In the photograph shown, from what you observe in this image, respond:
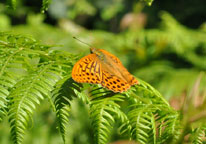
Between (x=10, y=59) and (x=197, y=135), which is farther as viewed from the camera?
(x=10, y=59)

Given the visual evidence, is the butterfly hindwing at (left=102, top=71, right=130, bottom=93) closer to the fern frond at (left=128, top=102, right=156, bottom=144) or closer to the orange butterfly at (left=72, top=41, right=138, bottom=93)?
the orange butterfly at (left=72, top=41, right=138, bottom=93)

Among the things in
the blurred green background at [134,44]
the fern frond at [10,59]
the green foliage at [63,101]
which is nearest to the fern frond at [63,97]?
the green foliage at [63,101]

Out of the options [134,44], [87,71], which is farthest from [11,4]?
[134,44]

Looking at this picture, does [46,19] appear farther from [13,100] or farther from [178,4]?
[13,100]

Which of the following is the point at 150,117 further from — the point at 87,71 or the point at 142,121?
the point at 87,71

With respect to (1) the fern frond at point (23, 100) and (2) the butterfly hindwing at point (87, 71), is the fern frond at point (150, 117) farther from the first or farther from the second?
(1) the fern frond at point (23, 100)

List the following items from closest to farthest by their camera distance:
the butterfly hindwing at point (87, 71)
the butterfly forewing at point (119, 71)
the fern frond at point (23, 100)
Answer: the fern frond at point (23, 100), the butterfly hindwing at point (87, 71), the butterfly forewing at point (119, 71)

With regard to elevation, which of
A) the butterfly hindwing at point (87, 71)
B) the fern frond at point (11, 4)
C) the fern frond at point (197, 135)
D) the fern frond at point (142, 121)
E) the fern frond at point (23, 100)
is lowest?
the fern frond at point (197, 135)
